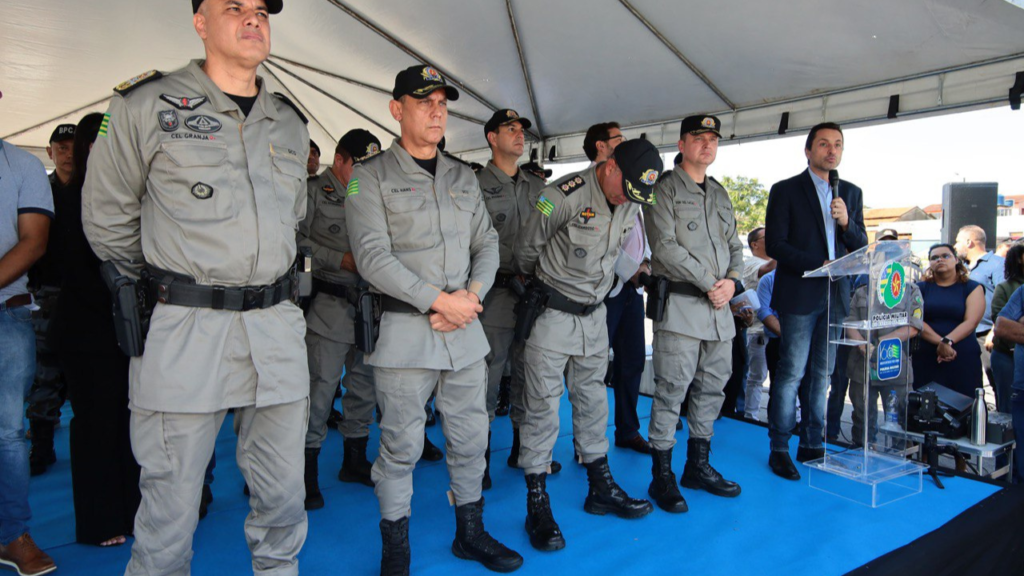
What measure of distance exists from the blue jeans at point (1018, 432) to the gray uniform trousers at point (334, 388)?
3574mm

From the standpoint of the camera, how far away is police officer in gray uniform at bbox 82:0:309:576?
1.53 meters

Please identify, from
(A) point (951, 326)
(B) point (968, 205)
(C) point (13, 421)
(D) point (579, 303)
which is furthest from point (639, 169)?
(B) point (968, 205)

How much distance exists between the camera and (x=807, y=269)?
10.4 ft

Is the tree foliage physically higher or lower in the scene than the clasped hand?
higher

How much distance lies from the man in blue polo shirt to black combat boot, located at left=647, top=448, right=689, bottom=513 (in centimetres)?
238

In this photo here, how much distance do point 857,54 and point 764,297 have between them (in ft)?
6.71

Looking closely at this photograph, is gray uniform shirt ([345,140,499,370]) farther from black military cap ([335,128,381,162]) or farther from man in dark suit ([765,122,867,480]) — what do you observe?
man in dark suit ([765,122,867,480])

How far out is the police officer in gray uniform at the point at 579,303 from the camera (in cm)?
251

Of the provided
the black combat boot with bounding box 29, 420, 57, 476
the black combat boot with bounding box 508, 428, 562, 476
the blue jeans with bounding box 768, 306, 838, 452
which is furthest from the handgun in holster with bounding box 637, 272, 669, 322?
the black combat boot with bounding box 29, 420, 57, 476

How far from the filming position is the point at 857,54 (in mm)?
3307

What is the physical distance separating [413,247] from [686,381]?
150cm

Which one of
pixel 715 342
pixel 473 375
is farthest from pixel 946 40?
pixel 473 375

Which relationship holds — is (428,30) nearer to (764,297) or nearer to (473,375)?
(473,375)

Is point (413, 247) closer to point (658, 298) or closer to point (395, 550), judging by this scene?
point (395, 550)
